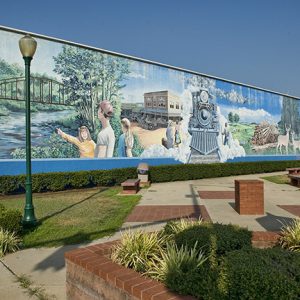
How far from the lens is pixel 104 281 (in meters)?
3.31

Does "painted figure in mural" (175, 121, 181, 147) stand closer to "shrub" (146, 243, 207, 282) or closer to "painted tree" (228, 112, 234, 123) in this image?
"painted tree" (228, 112, 234, 123)

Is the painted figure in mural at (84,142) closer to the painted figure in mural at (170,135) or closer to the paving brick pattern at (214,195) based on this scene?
the painted figure in mural at (170,135)

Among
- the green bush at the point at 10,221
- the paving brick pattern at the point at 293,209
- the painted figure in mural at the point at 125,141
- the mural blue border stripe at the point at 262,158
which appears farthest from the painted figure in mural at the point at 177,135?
the green bush at the point at 10,221

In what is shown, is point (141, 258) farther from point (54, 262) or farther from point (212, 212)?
point (212, 212)

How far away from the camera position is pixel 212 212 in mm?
9352

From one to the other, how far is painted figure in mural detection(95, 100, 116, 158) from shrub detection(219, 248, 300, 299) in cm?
1457

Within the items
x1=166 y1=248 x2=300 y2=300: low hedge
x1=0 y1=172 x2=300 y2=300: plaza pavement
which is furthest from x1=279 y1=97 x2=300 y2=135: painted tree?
x1=166 y1=248 x2=300 y2=300: low hedge

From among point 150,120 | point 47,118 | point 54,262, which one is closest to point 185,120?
point 150,120

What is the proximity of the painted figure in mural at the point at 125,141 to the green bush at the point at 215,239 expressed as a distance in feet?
46.7

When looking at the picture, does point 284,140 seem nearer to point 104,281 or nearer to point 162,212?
point 162,212

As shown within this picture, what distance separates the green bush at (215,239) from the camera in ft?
12.4

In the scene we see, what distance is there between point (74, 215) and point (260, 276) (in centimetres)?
697

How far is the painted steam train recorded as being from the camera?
62.4ft

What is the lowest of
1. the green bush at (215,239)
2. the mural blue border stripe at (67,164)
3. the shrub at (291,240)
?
→ the shrub at (291,240)
